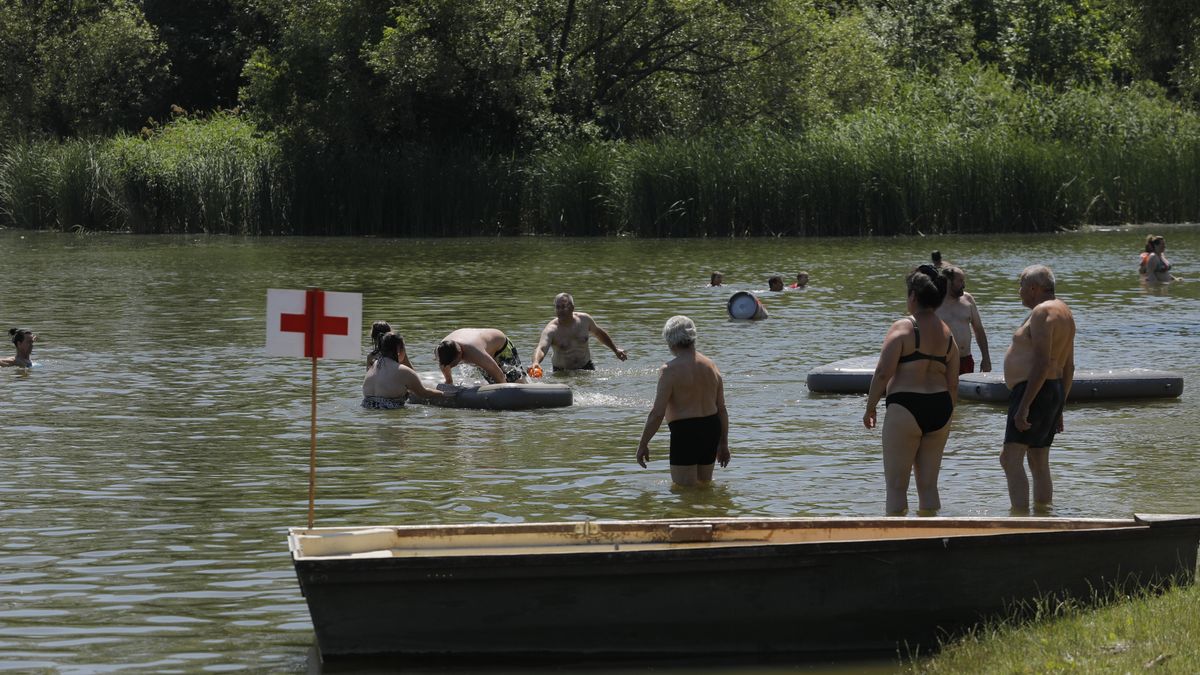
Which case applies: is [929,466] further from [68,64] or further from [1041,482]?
[68,64]

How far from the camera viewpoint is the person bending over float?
16750mm

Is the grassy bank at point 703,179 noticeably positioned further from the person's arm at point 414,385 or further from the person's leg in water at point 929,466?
the person's leg in water at point 929,466

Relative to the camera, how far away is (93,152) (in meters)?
51.8

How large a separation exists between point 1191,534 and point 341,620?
420cm

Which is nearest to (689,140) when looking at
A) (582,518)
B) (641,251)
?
(641,251)

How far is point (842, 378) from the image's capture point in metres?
17.3

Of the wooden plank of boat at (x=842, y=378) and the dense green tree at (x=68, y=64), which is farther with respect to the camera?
the dense green tree at (x=68, y=64)

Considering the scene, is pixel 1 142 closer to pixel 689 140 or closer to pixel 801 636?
pixel 689 140

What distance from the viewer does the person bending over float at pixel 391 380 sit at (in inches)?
659

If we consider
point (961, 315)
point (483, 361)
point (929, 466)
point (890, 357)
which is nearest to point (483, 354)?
point (483, 361)

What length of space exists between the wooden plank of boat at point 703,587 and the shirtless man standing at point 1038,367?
6.30ft

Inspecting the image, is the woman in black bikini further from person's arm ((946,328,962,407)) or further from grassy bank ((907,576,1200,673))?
grassy bank ((907,576,1200,673))

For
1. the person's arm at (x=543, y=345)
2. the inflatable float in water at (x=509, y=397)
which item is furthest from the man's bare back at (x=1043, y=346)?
the person's arm at (x=543, y=345)

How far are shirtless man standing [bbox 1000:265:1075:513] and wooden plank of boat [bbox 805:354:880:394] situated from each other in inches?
259
